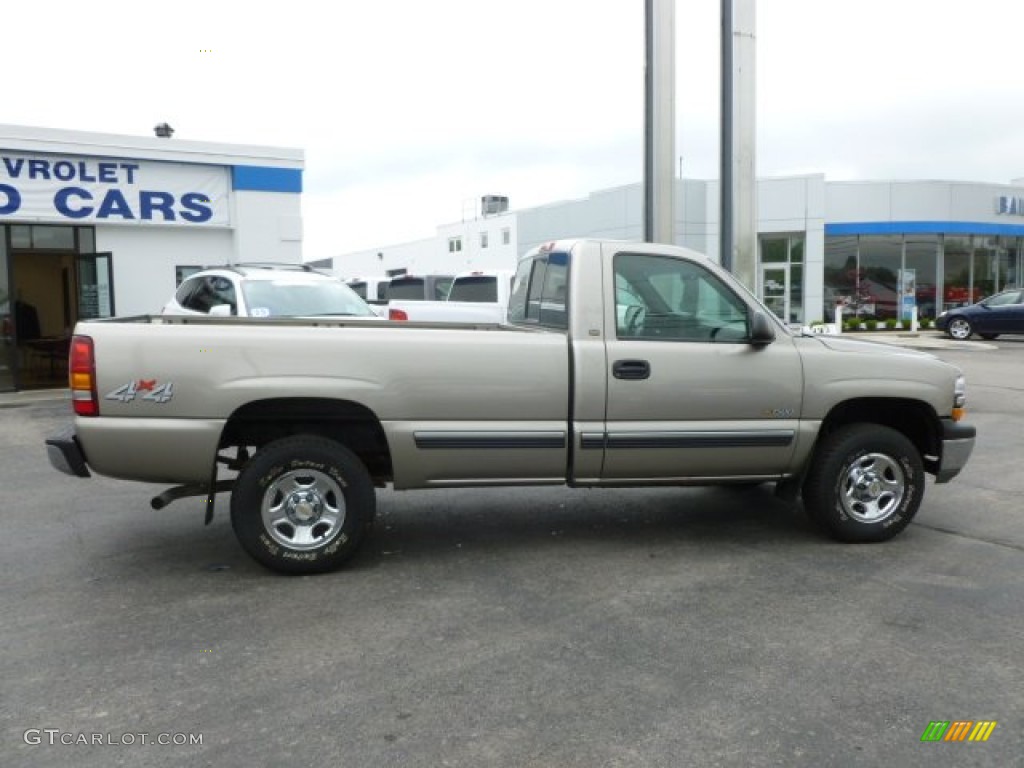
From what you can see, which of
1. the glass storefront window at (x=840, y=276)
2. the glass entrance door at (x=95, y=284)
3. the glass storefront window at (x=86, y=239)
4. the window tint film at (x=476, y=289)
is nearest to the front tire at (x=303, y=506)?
the window tint film at (x=476, y=289)

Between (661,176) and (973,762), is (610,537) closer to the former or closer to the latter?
(973,762)

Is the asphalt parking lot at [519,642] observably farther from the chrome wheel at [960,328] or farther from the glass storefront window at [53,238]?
the chrome wheel at [960,328]

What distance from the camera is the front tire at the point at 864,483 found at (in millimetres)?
5695

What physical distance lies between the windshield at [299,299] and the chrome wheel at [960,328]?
22.5 metres

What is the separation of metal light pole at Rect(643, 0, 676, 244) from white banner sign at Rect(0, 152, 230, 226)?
919 cm

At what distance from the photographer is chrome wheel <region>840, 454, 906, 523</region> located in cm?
574

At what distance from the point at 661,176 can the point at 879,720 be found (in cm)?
903

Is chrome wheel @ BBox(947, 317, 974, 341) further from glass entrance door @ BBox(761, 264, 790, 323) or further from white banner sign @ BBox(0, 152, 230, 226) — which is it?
white banner sign @ BBox(0, 152, 230, 226)

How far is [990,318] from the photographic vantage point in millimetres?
26625

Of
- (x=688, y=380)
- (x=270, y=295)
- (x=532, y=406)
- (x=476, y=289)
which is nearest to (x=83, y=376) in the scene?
(x=532, y=406)

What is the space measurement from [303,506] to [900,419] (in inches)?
158

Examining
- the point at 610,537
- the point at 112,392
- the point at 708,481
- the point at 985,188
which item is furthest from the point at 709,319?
the point at 985,188

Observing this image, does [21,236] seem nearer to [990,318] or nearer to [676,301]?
[676,301]

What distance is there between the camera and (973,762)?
10.2ft
